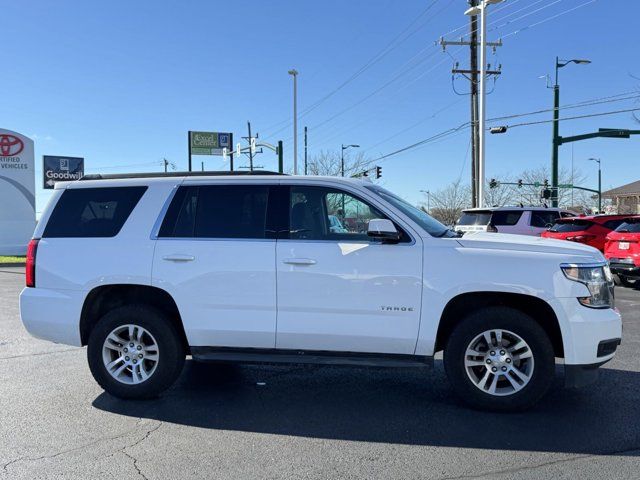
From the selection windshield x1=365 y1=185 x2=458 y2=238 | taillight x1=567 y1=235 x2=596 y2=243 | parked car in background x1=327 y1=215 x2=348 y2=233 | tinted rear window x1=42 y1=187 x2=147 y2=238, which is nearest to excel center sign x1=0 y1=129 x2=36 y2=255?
taillight x1=567 y1=235 x2=596 y2=243

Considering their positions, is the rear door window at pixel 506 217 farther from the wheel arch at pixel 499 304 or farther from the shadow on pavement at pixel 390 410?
the wheel arch at pixel 499 304

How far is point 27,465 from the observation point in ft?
12.3

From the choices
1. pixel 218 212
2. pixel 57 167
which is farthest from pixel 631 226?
pixel 57 167

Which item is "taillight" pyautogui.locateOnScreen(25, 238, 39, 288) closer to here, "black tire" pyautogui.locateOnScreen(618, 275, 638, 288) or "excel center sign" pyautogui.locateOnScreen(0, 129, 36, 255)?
"black tire" pyautogui.locateOnScreen(618, 275, 638, 288)

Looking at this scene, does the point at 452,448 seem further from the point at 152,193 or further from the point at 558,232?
the point at 558,232

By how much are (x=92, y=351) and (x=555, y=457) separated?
3909 millimetres

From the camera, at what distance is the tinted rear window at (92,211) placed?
5125 millimetres

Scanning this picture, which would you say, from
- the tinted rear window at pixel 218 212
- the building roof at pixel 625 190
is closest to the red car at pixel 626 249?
the tinted rear window at pixel 218 212

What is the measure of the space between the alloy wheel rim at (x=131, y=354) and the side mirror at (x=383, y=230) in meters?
2.20

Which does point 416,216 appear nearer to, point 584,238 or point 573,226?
point 584,238

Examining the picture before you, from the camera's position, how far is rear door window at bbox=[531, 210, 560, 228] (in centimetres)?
1541

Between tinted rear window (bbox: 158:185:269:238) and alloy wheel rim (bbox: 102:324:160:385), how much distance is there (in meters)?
0.94

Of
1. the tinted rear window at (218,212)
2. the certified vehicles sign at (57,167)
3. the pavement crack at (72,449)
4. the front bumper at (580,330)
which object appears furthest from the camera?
the certified vehicles sign at (57,167)

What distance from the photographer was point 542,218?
1556 centimetres
